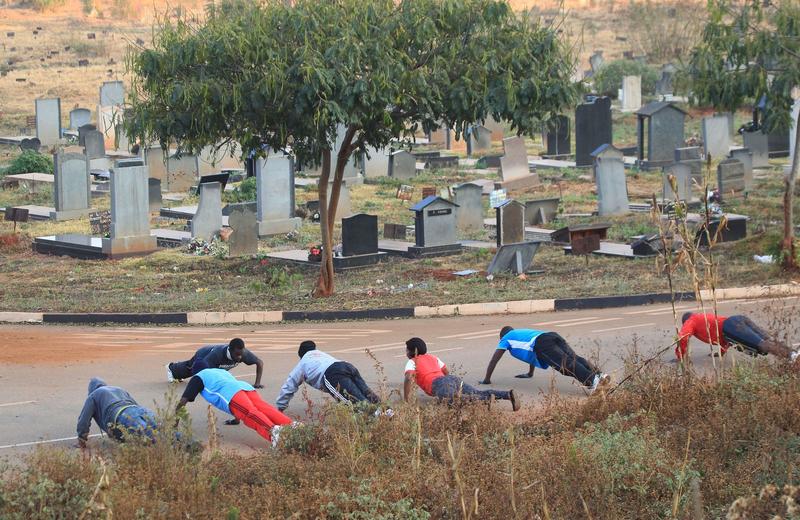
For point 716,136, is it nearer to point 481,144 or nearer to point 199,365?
point 481,144

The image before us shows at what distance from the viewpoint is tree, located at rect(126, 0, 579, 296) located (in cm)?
1691

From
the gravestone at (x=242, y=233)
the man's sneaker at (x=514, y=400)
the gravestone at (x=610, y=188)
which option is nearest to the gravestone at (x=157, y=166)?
the gravestone at (x=242, y=233)

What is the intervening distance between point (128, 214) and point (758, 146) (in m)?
18.8

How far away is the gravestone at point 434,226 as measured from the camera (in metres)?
21.8

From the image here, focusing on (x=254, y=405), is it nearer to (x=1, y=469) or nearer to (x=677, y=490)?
(x=1, y=469)

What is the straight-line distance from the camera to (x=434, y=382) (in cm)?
1157

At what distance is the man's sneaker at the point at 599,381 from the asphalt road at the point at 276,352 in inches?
13.1

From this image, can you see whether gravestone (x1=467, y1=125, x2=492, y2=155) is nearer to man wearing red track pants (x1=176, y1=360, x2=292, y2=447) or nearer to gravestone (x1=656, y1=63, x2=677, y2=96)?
gravestone (x1=656, y1=63, x2=677, y2=96)

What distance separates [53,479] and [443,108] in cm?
1019

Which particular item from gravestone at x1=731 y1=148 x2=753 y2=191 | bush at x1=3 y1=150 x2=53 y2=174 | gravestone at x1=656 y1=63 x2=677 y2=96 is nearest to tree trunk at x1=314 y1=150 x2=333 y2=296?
gravestone at x1=731 y1=148 x2=753 y2=191

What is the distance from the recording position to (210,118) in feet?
56.4

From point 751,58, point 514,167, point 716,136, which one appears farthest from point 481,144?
point 751,58

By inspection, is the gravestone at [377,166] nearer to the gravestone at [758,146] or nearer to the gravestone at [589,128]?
the gravestone at [589,128]

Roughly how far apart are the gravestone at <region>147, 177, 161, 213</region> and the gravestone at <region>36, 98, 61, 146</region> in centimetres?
1436
